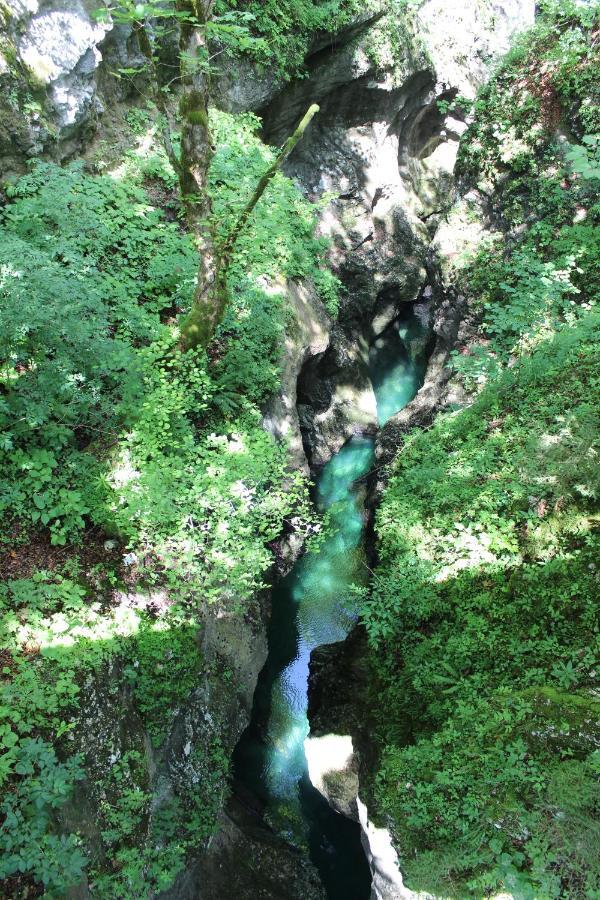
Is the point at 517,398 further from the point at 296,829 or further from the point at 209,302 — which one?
the point at 296,829

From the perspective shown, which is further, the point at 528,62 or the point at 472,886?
the point at 528,62

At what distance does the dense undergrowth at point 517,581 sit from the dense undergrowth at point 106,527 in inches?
86.1

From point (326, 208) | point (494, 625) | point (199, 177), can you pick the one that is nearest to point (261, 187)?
point (199, 177)

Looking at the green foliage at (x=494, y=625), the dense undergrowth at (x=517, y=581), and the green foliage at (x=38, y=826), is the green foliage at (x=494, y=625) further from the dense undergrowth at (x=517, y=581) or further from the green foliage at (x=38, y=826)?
the green foliage at (x=38, y=826)

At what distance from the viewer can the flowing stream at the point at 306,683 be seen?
8.13m

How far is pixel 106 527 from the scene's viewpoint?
5.98 meters

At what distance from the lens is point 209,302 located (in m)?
6.97

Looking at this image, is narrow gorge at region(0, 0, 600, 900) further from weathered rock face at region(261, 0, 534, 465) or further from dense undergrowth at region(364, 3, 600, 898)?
weathered rock face at region(261, 0, 534, 465)

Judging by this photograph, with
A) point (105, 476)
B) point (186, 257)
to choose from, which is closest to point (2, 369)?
point (105, 476)

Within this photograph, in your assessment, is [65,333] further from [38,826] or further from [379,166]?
[379,166]

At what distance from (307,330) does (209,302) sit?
3568 mm

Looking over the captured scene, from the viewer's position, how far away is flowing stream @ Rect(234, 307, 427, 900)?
320 inches

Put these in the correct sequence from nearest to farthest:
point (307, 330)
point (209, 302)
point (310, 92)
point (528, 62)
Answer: point (209, 302) < point (307, 330) < point (528, 62) < point (310, 92)

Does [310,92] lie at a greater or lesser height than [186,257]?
greater
